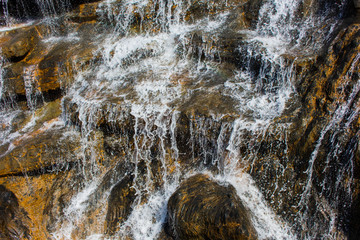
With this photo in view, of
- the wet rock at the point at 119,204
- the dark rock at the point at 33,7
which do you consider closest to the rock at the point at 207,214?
the wet rock at the point at 119,204

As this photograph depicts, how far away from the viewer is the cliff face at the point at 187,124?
16.9 ft

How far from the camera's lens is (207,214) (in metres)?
4.85

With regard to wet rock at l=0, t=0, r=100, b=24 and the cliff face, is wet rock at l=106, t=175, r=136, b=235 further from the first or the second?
wet rock at l=0, t=0, r=100, b=24

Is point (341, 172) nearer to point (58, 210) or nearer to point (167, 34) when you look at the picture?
point (58, 210)

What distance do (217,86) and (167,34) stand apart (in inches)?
129

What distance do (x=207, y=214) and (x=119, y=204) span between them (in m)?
2.33

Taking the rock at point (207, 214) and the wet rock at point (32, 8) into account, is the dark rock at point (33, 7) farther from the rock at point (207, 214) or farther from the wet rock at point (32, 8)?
the rock at point (207, 214)

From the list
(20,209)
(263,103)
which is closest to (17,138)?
(20,209)

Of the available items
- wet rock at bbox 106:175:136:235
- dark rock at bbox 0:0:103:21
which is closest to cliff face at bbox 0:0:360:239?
wet rock at bbox 106:175:136:235

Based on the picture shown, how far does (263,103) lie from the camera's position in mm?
6383

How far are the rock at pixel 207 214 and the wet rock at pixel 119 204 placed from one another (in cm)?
109

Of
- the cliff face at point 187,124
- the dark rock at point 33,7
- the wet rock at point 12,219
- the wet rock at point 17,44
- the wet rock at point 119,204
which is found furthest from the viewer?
the dark rock at point 33,7

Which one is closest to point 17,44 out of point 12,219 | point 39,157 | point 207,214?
point 39,157

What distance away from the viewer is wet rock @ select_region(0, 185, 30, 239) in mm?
5365
